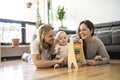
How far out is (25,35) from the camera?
4941mm

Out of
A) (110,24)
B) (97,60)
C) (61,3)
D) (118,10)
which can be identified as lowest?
(97,60)

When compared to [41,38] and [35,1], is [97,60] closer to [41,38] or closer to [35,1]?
[41,38]

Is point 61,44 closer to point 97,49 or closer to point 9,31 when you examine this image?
point 97,49

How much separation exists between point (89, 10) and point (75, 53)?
2.98 metres

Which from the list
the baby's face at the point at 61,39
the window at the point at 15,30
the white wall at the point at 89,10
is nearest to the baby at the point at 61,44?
the baby's face at the point at 61,39

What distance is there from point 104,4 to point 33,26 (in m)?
1.94

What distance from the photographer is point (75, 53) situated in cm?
196

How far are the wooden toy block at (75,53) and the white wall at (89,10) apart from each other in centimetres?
257

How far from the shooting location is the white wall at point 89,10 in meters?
4.35

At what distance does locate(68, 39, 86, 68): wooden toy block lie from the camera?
6.39ft

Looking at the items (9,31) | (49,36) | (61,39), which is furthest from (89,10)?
(49,36)

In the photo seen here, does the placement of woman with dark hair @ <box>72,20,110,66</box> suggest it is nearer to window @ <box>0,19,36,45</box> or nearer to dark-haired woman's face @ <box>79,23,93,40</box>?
dark-haired woman's face @ <box>79,23,93,40</box>

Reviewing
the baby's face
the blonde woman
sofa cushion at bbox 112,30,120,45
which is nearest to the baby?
the baby's face

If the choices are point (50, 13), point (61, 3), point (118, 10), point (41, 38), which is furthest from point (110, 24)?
point (41, 38)
